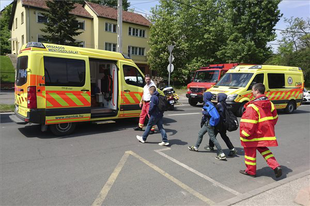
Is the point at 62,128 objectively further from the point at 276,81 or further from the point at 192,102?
the point at 276,81

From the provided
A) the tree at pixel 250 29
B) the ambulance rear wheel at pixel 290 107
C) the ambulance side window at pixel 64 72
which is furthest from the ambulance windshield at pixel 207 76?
the tree at pixel 250 29

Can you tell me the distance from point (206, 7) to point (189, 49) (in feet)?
17.8

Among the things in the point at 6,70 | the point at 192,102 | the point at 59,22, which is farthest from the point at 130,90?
the point at 6,70

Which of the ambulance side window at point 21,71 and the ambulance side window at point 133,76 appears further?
the ambulance side window at point 133,76

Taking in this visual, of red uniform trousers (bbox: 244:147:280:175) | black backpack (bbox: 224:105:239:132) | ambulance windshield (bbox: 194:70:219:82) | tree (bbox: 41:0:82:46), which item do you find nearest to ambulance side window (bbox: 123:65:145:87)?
black backpack (bbox: 224:105:239:132)

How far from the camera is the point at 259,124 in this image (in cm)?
409

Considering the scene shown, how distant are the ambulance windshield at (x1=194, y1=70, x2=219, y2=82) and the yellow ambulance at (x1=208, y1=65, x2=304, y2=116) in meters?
2.26

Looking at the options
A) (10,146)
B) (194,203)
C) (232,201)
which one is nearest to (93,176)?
(194,203)

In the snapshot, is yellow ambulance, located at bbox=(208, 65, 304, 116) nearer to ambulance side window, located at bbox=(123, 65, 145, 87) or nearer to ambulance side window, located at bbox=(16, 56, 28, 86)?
ambulance side window, located at bbox=(123, 65, 145, 87)

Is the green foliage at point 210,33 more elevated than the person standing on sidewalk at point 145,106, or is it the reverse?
the green foliage at point 210,33

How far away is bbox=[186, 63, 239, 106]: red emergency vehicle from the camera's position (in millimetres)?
14141

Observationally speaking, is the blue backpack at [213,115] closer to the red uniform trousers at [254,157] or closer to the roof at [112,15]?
the red uniform trousers at [254,157]

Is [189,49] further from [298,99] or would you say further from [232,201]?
[232,201]

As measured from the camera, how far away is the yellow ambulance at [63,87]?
5902 millimetres
